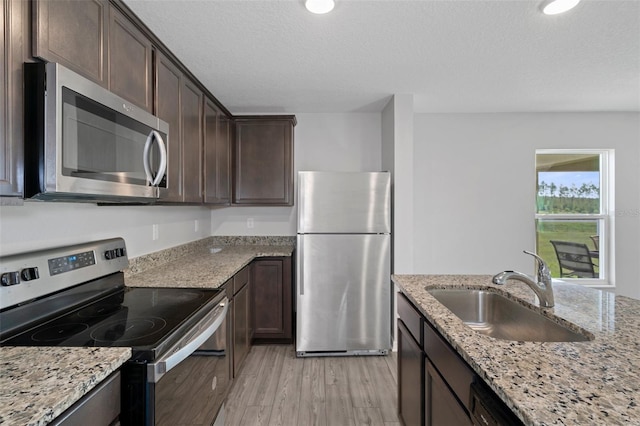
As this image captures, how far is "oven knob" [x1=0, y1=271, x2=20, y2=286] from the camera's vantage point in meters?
1.10

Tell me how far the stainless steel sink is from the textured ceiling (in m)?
1.53

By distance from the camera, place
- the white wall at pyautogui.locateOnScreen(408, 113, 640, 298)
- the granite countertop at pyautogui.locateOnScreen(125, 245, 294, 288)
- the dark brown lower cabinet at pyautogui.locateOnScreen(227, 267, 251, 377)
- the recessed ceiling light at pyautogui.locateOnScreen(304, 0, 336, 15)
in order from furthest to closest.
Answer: the white wall at pyautogui.locateOnScreen(408, 113, 640, 298) < the dark brown lower cabinet at pyautogui.locateOnScreen(227, 267, 251, 377) < the granite countertop at pyautogui.locateOnScreen(125, 245, 294, 288) < the recessed ceiling light at pyautogui.locateOnScreen(304, 0, 336, 15)

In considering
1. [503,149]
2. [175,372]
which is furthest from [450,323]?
[503,149]

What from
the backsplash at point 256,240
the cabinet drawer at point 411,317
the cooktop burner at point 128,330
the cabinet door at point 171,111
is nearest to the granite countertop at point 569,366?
the cabinet drawer at point 411,317

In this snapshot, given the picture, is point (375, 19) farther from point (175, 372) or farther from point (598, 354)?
point (175, 372)

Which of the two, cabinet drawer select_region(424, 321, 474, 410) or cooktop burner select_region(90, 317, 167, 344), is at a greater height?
cooktop burner select_region(90, 317, 167, 344)

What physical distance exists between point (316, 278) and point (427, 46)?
1.99m

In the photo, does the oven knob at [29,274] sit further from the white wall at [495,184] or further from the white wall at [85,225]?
the white wall at [495,184]

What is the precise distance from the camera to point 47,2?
1.05 metres

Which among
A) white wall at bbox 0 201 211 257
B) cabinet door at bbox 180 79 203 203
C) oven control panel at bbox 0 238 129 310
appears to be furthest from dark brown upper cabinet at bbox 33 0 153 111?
oven control panel at bbox 0 238 129 310

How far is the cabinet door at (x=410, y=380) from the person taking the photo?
143 centimetres

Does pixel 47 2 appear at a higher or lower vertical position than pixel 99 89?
higher

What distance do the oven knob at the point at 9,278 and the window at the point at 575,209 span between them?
4.35m

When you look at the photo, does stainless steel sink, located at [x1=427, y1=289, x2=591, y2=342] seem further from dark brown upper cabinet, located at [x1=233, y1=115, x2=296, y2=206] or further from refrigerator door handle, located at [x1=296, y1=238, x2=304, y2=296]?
dark brown upper cabinet, located at [x1=233, y1=115, x2=296, y2=206]
